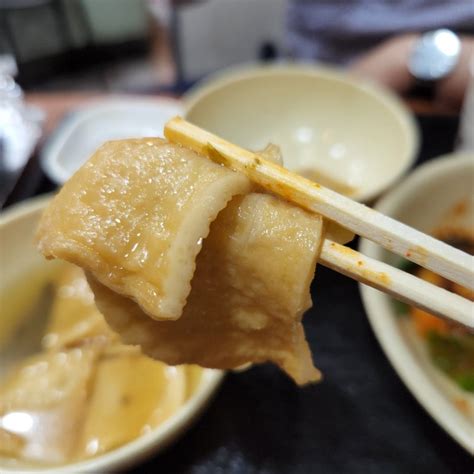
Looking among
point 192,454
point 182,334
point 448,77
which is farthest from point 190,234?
point 448,77

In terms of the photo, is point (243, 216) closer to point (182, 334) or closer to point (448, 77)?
point (182, 334)

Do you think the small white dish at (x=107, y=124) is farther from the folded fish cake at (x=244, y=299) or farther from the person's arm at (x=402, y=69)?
the folded fish cake at (x=244, y=299)

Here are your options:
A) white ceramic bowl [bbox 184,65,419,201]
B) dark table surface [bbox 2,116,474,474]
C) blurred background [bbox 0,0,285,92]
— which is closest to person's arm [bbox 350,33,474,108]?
white ceramic bowl [bbox 184,65,419,201]

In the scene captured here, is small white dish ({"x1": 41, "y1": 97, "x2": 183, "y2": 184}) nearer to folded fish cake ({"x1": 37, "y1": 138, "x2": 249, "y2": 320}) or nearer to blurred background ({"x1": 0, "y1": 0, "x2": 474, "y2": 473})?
blurred background ({"x1": 0, "y1": 0, "x2": 474, "y2": 473})

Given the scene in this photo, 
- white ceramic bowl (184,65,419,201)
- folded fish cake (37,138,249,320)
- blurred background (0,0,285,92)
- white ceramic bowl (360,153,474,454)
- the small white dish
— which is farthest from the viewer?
blurred background (0,0,285,92)

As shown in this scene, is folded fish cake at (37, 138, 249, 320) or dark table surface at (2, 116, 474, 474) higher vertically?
folded fish cake at (37, 138, 249, 320)

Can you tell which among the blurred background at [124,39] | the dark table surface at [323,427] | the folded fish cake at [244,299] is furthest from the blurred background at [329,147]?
the blurred background at [124,39]
